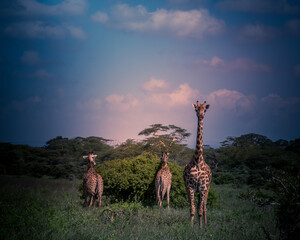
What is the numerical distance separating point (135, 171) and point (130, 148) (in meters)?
14.9

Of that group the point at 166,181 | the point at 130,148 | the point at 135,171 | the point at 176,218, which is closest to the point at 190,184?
the point at 176,218

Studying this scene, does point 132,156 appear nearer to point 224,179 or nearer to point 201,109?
point 224,179

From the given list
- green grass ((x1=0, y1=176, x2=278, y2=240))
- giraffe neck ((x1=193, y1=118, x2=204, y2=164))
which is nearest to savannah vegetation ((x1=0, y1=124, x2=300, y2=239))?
green grass ((x1=0, y1=176, x2=278, y2=240))

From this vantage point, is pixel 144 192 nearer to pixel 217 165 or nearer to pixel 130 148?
pixel 130 148

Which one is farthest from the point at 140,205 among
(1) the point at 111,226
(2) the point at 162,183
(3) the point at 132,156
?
(3) the point at 132,156

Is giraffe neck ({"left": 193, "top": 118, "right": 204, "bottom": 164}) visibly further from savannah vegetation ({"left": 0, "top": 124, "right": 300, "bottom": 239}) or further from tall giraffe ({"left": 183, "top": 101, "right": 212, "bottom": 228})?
savannah vegetation ({"left": 0, "top": 124, "right": 300, "bottom": 239})

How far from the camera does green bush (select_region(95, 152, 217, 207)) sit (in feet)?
35.6

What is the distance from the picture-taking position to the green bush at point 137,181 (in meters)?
10.8

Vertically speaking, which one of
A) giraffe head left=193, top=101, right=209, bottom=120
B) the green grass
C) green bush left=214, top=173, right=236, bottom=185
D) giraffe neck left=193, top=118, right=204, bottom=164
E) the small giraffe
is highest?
giraffe head left=193, top=101, right=209, bottom=120

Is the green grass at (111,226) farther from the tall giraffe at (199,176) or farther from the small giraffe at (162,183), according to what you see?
the small giraffe at (162,183)

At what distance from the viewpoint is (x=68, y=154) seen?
31.1m

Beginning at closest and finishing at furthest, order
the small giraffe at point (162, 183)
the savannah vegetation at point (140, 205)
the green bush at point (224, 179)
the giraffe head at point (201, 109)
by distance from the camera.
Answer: the savannah vegetation at point (140, 205), the giraffe head at point (201, 109), the small giraffe at point (162, 183), the green bush at point (224, 179)

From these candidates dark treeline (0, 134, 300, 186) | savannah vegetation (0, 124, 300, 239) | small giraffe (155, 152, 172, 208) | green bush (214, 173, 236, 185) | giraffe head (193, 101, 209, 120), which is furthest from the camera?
dark treeline (0, 134, 300, 186)

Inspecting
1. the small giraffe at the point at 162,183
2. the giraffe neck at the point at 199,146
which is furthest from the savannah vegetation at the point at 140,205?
the giraffe neck at the point at 199,146
